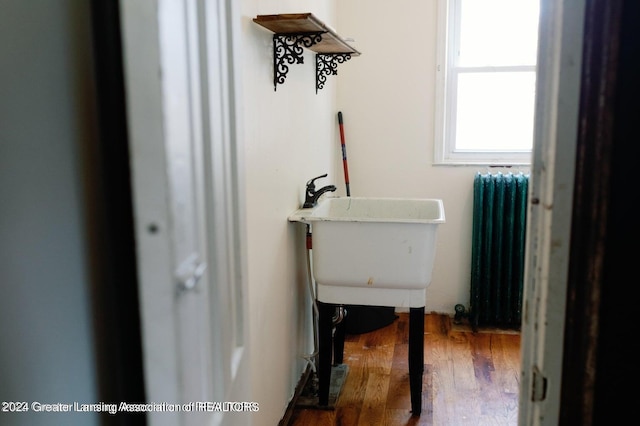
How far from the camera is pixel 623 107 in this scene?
2.46 feet

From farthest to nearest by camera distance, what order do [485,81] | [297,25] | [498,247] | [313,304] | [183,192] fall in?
[485,81], [498,247], [313,304], [297,25], [183,192]

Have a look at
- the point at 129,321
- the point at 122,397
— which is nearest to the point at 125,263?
the point at 129,321

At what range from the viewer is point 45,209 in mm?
981

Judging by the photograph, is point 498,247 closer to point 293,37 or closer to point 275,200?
point 275,200

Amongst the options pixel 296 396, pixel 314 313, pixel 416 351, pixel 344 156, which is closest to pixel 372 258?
pixel 416 351

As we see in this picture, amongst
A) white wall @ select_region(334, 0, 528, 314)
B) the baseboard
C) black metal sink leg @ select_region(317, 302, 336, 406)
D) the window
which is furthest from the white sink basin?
the window

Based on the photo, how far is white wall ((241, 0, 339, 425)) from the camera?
2.01 metres

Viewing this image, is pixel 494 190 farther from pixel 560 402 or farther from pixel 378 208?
pixel 560 402

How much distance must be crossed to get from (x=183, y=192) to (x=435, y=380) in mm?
2431

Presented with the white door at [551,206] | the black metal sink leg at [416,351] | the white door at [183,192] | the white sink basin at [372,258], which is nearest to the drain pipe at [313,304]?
the white sink basin at [372,258]

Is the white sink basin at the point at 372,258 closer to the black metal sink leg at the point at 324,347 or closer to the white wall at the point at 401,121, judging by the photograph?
the black metal sink leg at the point at 324,347

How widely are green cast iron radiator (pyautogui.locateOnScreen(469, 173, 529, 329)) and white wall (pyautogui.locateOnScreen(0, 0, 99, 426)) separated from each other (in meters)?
2.91

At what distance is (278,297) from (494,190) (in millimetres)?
1736

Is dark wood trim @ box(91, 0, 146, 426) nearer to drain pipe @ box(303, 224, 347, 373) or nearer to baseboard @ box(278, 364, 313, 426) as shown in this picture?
baseboard @ box(278, 364, 313, 426)
